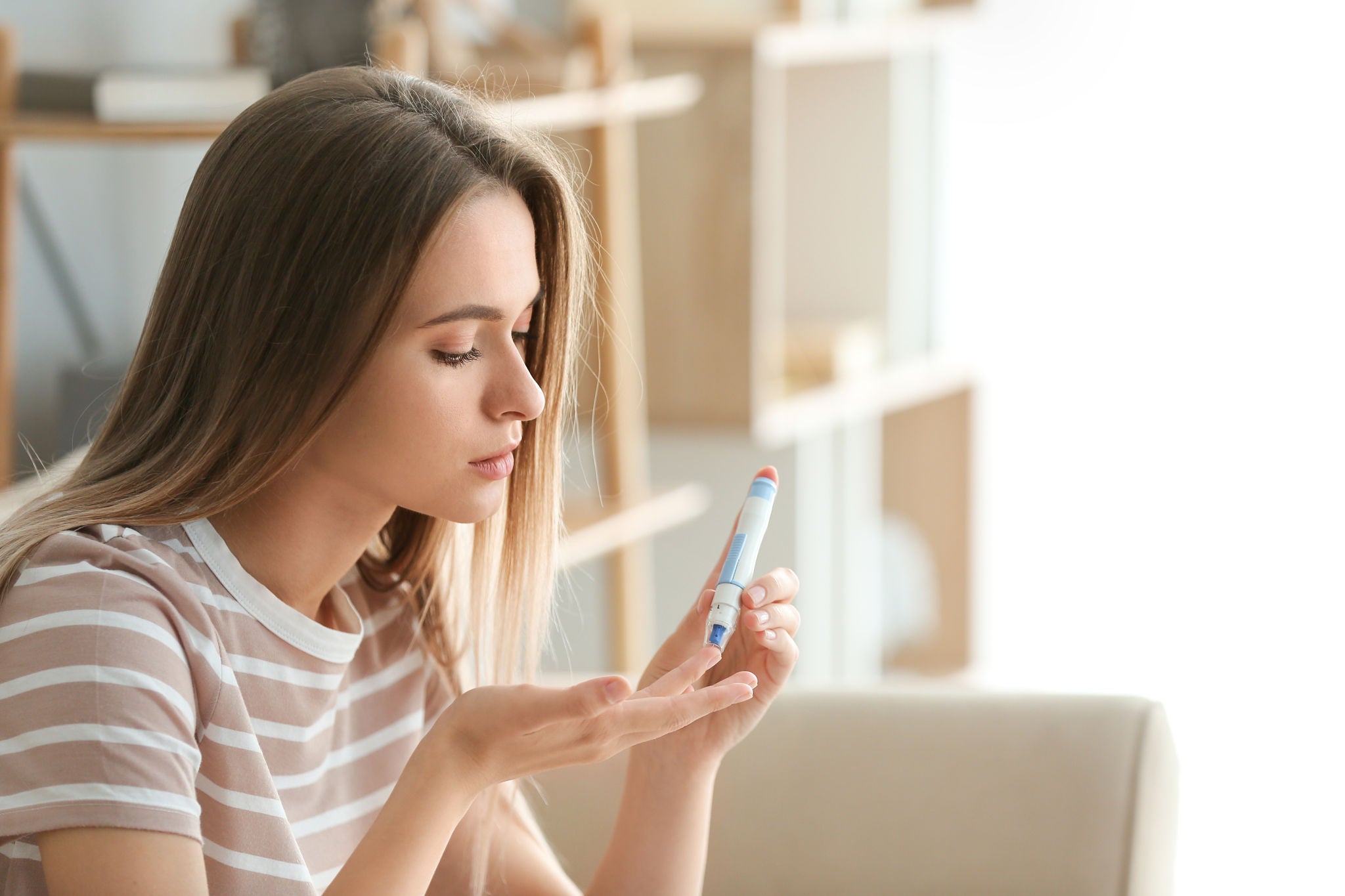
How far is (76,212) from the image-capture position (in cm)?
157

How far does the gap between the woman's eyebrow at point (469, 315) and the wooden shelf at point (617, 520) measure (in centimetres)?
66

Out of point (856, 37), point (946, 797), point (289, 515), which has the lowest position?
point (946, 797)

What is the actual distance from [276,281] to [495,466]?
6.5 inches

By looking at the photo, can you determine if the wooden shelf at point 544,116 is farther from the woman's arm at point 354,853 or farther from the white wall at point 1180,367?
the white wall at point 1180,367

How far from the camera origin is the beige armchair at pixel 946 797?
0.99 meters

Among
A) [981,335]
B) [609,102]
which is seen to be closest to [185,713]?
[609,102]

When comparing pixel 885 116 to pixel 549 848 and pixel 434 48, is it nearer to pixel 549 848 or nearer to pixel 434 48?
pixel 434 48

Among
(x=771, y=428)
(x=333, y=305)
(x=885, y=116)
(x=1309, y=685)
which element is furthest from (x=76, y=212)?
(x=1309, y=685)

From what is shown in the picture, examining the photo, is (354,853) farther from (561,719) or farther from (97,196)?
(97,196)

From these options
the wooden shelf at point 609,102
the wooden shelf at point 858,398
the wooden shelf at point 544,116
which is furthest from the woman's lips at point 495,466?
the wooden shelf at point 858,398

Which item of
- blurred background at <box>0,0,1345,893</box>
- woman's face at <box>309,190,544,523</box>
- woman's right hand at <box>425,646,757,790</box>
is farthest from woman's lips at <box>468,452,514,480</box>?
blurred background at <box>0,0,1345,893</box>

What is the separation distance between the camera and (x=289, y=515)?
816mm

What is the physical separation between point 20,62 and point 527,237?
940 millimetres

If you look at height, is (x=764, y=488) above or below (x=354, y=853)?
above
